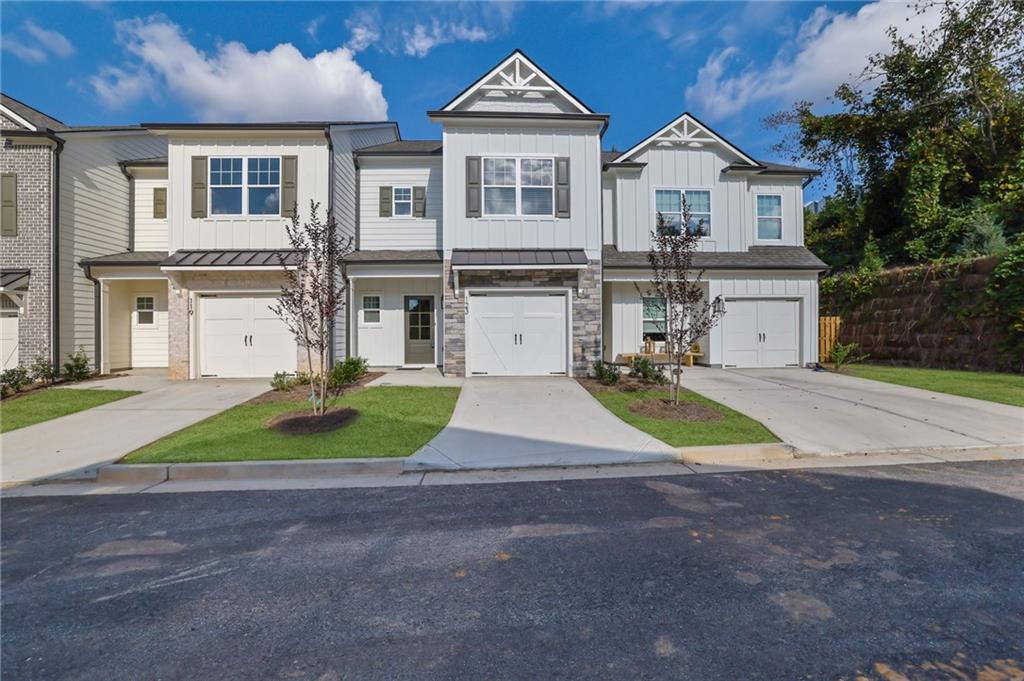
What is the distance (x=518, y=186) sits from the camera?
13.0 metres

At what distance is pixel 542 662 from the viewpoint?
2576 mm

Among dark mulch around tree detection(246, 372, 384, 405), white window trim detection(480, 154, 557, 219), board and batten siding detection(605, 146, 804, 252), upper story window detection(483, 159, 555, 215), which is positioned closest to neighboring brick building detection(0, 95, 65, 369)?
dark mulch around tree detection(246, 372, 384, 405)

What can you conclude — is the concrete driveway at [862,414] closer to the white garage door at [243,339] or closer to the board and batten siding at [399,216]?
the board and batten siding at [399,216]

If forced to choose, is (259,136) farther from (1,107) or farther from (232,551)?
(232,551)

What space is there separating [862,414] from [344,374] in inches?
403

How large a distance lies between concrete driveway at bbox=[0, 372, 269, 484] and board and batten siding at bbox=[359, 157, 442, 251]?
568cm

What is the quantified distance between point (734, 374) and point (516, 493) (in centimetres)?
1038

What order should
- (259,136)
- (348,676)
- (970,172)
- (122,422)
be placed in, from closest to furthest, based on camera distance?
(348,676) < (122,422) < (259,136) < (970,172)

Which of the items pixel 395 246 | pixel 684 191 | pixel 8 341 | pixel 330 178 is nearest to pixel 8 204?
pixel 8 341

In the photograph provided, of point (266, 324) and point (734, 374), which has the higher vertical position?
point (266, 324)

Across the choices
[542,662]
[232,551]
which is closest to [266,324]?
[232,551]

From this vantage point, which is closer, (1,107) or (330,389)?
(330,389)

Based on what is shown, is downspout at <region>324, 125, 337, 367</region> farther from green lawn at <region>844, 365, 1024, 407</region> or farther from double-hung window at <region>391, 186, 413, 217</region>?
green lawn at <region>844, 365, 1024, 407</region>

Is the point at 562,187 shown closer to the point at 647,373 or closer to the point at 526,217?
the point at 526,217
